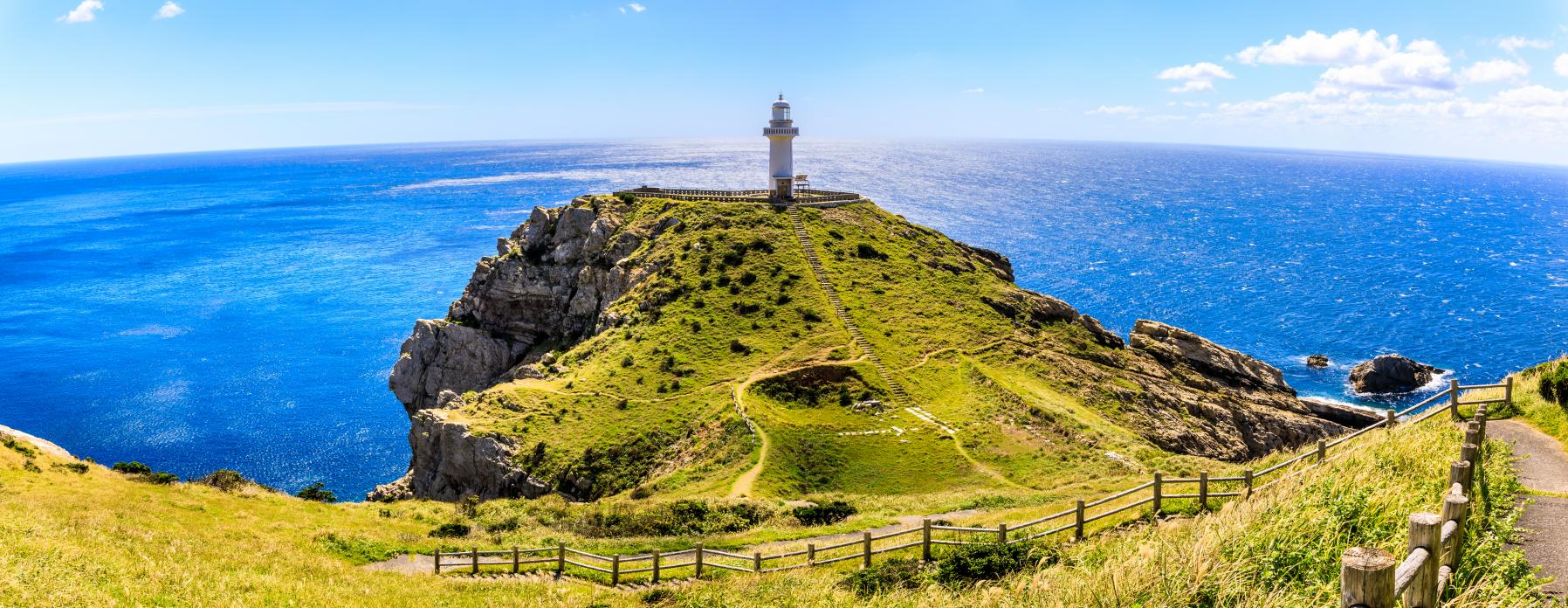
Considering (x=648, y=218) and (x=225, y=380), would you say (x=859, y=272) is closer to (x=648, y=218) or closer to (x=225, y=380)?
(x=648, y=218)

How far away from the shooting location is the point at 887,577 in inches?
896

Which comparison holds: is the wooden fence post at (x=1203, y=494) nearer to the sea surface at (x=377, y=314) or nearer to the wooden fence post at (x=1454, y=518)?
the wooden fence post at (x=1454, y=518)

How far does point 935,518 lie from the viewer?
3581 centimetres

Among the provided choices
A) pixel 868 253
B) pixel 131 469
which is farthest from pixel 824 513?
pixel 868 253

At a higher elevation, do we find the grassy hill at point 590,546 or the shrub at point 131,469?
the grassy hill at point 590,546

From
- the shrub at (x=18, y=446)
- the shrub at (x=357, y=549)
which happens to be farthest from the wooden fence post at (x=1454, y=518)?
the shrub at (x=18, y=446)

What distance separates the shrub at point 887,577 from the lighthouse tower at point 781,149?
71756 millimetres

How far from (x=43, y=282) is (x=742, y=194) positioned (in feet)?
544

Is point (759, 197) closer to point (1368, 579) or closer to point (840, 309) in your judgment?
point (840, 309)

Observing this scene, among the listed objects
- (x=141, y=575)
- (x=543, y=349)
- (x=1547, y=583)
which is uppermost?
(x=1547, y=583)

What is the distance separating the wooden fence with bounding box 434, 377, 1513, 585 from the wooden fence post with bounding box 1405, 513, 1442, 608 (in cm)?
1322

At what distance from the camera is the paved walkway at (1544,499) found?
13.8 meters

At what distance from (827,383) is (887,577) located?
116 feet

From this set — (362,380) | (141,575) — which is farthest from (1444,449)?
(362,380)
